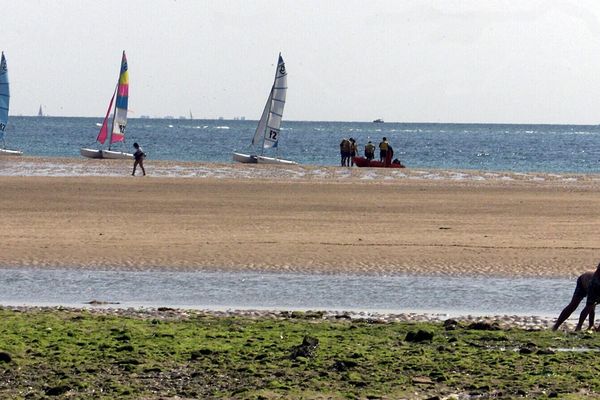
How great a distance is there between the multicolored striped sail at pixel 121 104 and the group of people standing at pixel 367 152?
485 inches

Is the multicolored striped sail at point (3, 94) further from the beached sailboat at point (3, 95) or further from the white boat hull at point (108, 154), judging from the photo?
the white boat hull at point (108, 154)

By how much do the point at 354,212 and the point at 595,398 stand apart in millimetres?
18712

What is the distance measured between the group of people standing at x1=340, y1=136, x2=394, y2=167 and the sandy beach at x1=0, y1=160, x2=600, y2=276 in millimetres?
13268

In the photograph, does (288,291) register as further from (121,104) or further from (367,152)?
(121,104)

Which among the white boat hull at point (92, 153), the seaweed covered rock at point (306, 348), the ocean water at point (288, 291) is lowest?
the white boat hull at point (92, 153)

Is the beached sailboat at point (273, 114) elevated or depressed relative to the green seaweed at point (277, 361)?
elevated

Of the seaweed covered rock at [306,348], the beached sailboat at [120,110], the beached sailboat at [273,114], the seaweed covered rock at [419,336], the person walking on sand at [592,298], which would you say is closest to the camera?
the seaweed covered rock at [306,348]

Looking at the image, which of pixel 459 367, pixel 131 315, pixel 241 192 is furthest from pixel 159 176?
pixel 459 367

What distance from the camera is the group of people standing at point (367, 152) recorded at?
52.2 meters

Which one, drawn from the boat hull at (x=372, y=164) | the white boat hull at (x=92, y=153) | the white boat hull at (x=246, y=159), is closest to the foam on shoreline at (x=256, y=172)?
the white boat hull at (x=246, y=159)

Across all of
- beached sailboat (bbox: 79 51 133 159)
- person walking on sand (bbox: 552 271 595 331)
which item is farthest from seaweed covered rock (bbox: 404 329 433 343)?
beached sailboat (bbox: 79 51 133 159)

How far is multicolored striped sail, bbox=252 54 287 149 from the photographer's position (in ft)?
188

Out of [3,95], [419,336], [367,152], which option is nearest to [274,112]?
[367,152]

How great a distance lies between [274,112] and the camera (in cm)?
5762
